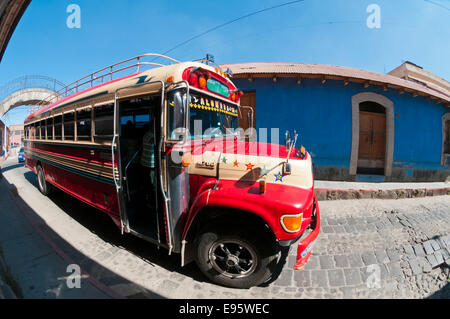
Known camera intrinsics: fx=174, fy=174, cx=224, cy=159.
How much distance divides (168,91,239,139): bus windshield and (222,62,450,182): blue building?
472 cm

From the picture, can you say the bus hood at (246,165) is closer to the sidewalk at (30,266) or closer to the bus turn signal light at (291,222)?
the bus turn signal light at (291,222)

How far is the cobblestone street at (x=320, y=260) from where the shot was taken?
231 centimetres

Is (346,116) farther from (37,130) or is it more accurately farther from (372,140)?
(37,130)

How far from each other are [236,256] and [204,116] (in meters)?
1.95

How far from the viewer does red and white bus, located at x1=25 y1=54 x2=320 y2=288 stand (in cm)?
204

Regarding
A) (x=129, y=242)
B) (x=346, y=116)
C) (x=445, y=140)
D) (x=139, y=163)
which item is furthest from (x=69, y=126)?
(x=445, y=140)

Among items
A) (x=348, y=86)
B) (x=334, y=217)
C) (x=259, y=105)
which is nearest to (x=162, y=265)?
(x=334, y=217)

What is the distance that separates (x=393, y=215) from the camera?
420 centimetres

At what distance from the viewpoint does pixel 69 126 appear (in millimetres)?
3965

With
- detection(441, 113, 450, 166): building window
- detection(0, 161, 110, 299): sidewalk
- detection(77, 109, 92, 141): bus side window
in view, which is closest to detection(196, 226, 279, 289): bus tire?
detection(0, 161, 110, 299): sidewalk

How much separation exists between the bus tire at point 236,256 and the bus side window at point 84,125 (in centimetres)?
300

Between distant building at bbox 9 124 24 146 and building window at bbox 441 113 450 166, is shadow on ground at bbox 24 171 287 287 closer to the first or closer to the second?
building window at bbox 441 113 450 166

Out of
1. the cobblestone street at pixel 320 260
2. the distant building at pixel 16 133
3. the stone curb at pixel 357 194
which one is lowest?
the cobblestone street at pixel 320 260

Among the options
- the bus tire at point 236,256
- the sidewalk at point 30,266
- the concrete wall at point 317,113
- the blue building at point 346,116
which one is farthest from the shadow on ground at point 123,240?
the concrete wall at point 317,113
